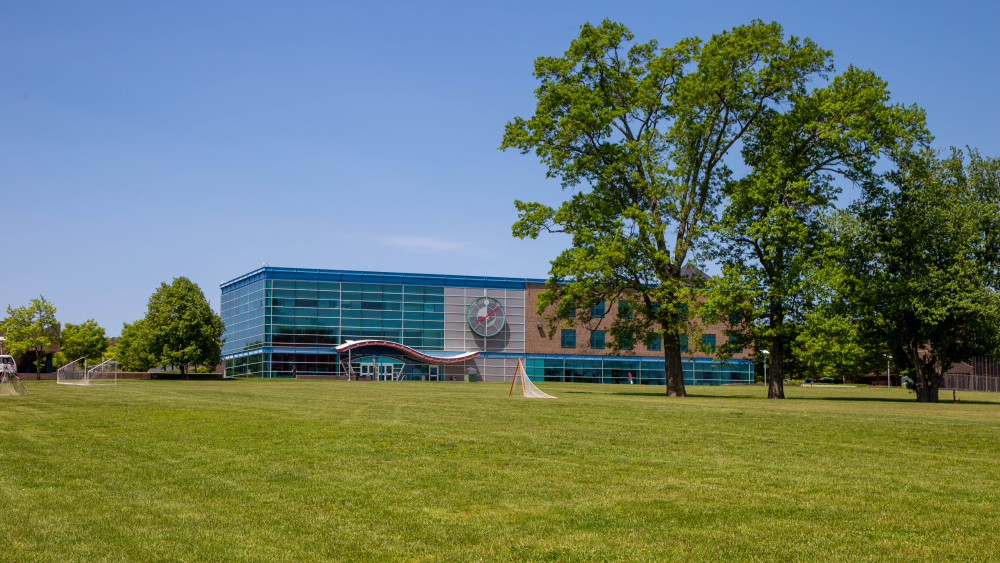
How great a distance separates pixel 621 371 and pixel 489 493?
8905 centimetres

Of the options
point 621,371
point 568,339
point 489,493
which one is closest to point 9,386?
point 489,493

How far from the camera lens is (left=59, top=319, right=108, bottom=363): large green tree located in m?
77.2

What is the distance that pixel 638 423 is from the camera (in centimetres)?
1984

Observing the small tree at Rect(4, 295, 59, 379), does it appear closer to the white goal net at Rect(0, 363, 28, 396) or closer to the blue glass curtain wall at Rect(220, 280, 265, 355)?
the blue glass curtain wall at Rect(220, 280, 265, 355)

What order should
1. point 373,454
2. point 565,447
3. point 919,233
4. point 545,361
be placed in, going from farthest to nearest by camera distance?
point 545,361, point 919,233, point 565,447, point 373,454

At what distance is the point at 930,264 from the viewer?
3853 cm

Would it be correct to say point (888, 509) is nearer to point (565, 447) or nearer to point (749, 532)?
point (749, 532)

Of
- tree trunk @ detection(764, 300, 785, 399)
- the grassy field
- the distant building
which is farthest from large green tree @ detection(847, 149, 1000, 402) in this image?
the distant building

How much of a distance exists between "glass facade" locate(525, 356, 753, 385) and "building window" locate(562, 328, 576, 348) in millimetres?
1498

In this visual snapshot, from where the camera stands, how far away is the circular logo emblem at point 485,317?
3649 inches

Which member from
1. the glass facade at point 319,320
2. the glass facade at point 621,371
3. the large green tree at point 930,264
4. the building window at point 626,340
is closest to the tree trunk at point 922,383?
the large green tree at point 930,264

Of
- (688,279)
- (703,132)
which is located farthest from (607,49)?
(688,279)

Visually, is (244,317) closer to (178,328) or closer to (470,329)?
(178,328)

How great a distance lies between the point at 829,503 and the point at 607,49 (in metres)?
33.5
